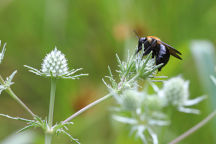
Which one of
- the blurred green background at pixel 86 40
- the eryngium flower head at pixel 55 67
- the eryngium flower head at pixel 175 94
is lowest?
the eryngium flower head at pixel 55 67

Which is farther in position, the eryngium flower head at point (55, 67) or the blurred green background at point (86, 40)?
the blurred green background at point (86, 40)

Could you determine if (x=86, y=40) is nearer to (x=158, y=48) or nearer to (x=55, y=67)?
(x=158, y=48)

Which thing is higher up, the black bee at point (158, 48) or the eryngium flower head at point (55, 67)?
→ the black bee at point (158, 48)

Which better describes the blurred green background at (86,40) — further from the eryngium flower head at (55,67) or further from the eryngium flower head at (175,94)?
the eryngium flower head at (55,67)

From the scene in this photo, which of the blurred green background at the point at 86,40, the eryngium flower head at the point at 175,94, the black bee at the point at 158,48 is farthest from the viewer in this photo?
the blurred green background at the point at 86,40

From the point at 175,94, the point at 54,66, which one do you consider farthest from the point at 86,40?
the point at 54,66

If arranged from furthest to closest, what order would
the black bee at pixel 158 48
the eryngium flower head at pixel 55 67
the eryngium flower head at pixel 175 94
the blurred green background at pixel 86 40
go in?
the blurred green background at pixel 86 40
the eryngium flower head at pixel 175 94
the black bee at pixel 158 48
the eryngium flower head at pixel 55 67

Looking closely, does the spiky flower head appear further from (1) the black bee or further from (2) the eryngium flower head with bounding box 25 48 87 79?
(2) the eryngium flower head with bounding box 25 48 87 79

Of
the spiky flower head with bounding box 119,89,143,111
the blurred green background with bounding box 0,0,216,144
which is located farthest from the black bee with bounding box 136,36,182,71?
the blurred green background with bounding box 0,0,216,144

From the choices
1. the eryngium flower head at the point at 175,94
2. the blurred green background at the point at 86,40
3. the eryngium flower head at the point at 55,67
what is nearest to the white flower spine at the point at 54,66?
the eryngium flower head at the point at 55,67

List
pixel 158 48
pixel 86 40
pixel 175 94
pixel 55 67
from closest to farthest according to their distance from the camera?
pixel 55 67 < pixel 158 48 < pixel 175 94 < pixel 86 40
